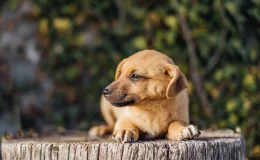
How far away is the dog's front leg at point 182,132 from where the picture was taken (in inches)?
174

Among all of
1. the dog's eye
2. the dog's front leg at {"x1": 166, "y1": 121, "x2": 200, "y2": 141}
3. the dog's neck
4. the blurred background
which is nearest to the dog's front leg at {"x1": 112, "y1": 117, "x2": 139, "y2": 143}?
the dog's neck

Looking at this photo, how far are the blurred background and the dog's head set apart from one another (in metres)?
3.11

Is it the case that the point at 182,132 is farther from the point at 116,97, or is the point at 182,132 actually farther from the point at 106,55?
the point at 106,55

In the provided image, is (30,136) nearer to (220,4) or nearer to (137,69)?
(137,69)

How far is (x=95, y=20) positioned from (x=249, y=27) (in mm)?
2483

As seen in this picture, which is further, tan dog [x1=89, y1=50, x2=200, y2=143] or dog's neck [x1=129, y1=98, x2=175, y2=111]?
dog's neck [x1=129, y1=98, x2=175, y2=111]

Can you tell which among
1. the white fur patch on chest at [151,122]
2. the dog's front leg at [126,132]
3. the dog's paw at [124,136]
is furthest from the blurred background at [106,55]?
the dog's paw at [124,136]

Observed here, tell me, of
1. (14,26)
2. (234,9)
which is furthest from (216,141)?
(14,26)

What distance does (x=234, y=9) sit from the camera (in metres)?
7.20

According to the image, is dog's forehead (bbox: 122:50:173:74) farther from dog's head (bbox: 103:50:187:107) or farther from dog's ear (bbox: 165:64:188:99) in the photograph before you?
dog's ear (bbox: 165:64:188:99)

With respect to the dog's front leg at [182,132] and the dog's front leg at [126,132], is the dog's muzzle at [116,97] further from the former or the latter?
the dog's front leg at [182,132]

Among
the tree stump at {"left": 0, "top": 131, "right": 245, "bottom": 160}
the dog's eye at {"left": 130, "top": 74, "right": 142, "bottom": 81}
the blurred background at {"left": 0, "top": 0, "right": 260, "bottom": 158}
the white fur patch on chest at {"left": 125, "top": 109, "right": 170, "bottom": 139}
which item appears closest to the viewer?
the tree stump at {"left": 0, "top": 131, "right": 245, "bottom": 160}

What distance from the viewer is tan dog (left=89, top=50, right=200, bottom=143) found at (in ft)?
14.7

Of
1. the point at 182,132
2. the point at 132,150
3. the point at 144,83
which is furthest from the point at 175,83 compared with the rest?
the point at 132,150
